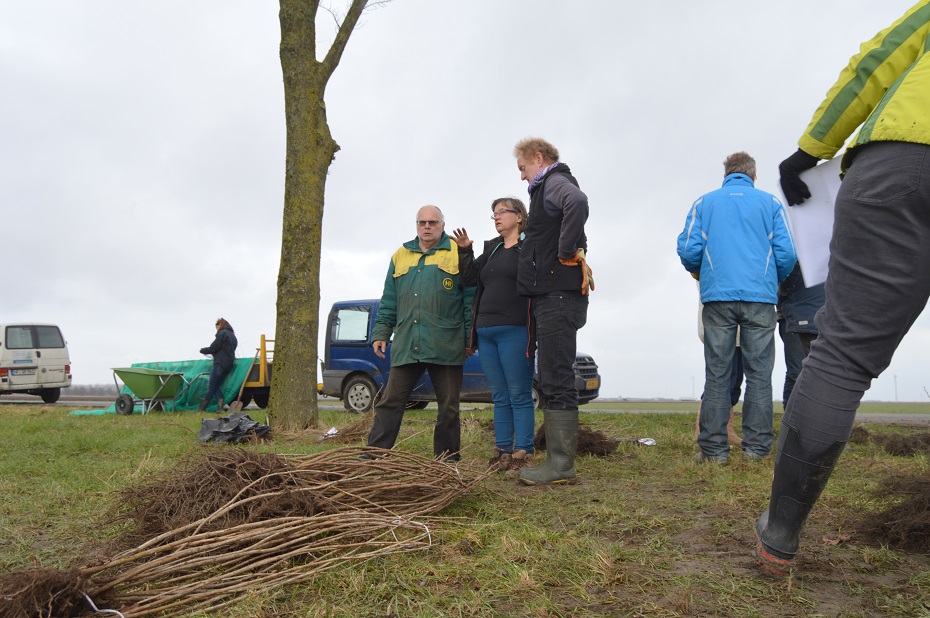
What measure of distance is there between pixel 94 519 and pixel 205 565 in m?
1.39

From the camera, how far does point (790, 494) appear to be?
220 cm

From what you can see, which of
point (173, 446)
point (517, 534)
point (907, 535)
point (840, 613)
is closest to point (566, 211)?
point (517, 534)

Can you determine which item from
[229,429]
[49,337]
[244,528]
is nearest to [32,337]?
[49,337]

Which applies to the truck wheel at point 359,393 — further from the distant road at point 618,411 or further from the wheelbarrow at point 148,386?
the wheelbarrow at point 148,386

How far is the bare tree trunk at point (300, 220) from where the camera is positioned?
844cm

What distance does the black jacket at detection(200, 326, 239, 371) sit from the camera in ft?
47.0

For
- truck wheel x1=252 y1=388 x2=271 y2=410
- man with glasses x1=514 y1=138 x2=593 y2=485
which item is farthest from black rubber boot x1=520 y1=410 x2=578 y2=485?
truck wheel x1=252 y1=388 x2=271 y2=410

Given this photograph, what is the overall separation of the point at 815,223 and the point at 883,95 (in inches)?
19.7

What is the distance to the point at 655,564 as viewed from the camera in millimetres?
→ 2551

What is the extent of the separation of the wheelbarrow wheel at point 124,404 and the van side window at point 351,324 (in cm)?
456

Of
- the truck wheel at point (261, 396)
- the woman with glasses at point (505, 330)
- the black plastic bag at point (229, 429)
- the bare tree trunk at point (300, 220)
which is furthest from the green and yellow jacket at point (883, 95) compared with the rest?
the truck wheel at point (261, 396)

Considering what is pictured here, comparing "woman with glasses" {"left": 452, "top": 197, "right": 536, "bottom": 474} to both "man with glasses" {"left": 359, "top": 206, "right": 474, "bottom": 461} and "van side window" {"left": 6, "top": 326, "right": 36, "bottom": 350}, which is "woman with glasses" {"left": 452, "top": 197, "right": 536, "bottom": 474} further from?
"van side window" {"left": 6, "top": 326, "right": 36, "bottom": 350}

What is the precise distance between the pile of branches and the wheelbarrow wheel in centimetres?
1236

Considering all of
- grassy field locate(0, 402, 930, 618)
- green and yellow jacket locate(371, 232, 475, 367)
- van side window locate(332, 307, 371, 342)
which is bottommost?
grassy field locate(0, 402, 930, 618)
